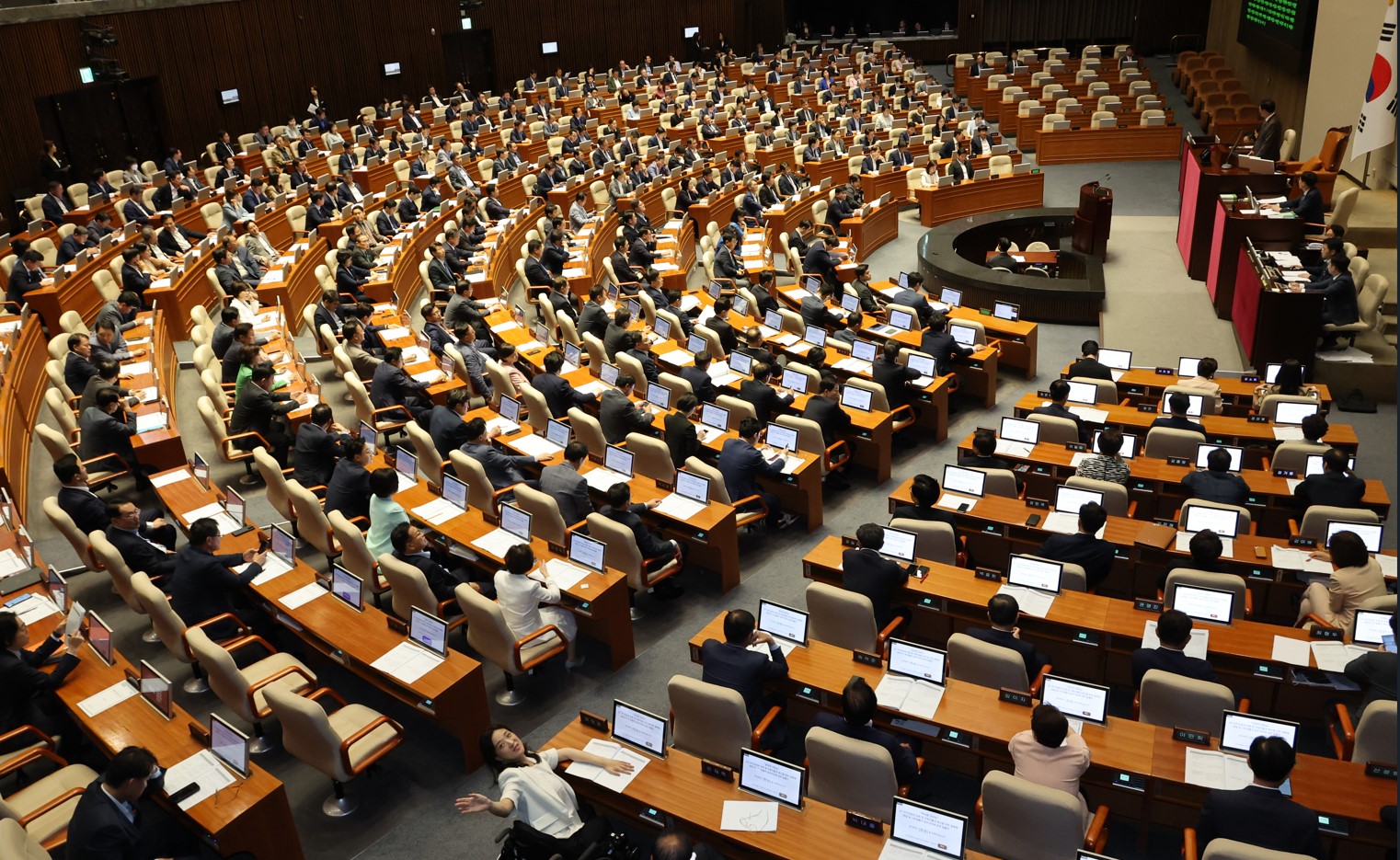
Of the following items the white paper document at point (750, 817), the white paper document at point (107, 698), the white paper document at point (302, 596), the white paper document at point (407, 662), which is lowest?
A: the white paper document at point (750, 817)

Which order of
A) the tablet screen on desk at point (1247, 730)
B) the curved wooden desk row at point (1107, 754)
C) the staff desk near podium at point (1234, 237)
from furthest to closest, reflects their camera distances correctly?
1. the staff desk near podium at point (1234, 237)
2. the tablet screen on desk at point (1247, 730)
3. the curved wooden desk row at point (1107, 754)

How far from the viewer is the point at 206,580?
691 centimetres

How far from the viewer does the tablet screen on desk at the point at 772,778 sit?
5035mm

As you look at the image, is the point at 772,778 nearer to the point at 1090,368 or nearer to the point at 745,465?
the point at 745,465

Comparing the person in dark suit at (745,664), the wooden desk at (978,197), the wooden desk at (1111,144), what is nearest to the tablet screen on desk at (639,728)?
the person in dark suit at (745,664)

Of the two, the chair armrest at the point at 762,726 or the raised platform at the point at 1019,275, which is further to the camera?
the raised platform at the point at 1019,275

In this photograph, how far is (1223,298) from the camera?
13352mm

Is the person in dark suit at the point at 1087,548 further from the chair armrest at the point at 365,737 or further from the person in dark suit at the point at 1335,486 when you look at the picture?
the chair armrest at the point at 365,737

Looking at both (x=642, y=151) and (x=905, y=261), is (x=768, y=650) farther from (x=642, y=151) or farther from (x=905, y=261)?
(x=642, y=151)

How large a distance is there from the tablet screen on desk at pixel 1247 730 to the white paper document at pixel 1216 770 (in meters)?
0.06

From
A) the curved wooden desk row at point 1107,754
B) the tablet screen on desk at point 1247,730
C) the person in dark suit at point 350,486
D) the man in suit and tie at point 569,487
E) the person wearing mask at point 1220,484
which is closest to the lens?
the curved wooden desk row at point 1107,754

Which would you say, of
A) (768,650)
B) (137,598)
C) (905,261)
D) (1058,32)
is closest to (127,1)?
(905,261)

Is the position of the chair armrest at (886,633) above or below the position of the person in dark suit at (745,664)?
below

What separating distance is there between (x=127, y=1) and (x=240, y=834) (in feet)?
68.2
